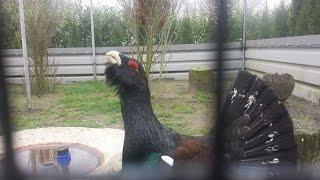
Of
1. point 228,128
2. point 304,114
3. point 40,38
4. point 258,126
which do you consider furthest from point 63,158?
point 40,38

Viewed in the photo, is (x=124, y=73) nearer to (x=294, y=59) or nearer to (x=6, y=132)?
(x=6, y=132)

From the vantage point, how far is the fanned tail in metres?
2.05

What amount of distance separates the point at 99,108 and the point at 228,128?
3.67 m

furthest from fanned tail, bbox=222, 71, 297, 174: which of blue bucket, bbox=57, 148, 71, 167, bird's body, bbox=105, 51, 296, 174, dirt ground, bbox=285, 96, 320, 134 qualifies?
dirt ground, bbox=285, 96, 320, 134

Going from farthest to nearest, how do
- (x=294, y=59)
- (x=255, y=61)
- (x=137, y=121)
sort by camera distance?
(x=255, y=61), (x=294, y=59), (x=137, y=121)

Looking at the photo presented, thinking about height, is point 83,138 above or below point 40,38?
below

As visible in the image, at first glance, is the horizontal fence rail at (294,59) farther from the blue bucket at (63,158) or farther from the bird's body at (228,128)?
the blue bucket at (63,158)

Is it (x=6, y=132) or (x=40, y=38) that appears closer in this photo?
(x=6, y=132)

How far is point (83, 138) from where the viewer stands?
152 inches

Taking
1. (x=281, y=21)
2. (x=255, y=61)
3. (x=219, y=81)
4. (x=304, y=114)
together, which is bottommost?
(x=304, y=114)

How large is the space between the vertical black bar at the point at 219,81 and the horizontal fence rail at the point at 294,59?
4489mm

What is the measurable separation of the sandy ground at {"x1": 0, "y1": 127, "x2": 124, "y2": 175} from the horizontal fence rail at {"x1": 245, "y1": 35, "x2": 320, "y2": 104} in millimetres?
2543

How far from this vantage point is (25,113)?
213 inches

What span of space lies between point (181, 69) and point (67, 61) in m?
2.50
